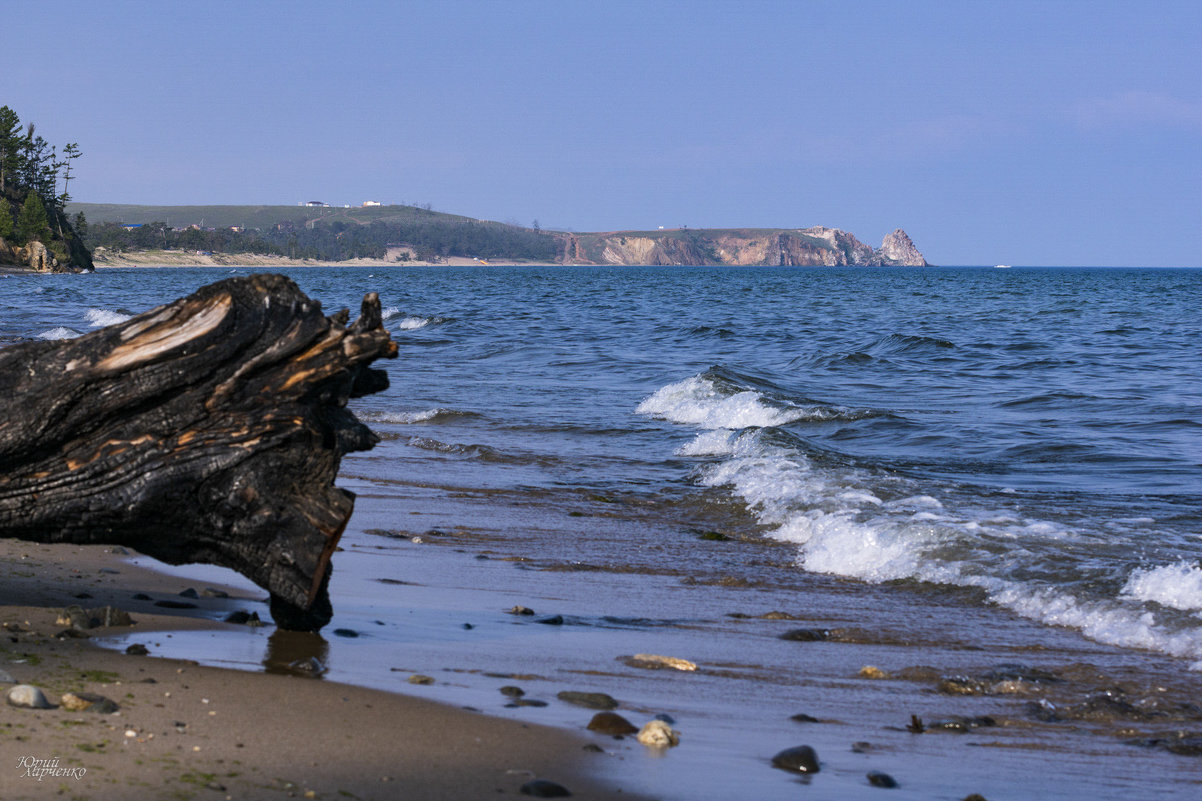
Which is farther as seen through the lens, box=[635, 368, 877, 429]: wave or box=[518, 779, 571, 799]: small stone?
box=[635, 368, 877, 429]: wave

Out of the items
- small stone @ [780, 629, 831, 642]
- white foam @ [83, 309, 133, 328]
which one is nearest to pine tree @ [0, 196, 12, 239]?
white foam @ [83, 309, 133, 328]

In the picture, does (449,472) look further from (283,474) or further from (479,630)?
(283,474)

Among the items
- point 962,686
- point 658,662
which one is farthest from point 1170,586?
point 658,662

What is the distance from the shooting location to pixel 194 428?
3996 millimetres

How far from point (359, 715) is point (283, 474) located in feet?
3.36

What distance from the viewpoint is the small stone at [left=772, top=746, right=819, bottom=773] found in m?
3.38

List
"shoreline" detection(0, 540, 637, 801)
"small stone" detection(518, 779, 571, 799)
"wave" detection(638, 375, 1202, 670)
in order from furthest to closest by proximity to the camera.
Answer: "wave" detection(638, 375, 1202, 670) → "small stone" detection(518, 779, 571, 799) → "shoreline" detection(0, 540, 637, 801)

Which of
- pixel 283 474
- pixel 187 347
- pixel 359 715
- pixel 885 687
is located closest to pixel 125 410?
pixel 187 347

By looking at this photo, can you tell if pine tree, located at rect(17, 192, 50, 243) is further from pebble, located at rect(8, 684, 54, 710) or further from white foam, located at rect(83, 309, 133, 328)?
pebble, located at rect(8, 684, 54, 710)

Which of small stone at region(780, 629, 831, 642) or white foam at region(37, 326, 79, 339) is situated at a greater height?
white foam at region(37, 326, 79, 339)

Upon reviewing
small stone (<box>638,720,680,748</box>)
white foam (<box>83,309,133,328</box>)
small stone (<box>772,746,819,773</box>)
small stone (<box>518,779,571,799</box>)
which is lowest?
small stone (<box>772,746,819,773</box>)

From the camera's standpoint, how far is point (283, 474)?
4020mm

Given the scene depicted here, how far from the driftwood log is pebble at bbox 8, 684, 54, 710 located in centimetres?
87

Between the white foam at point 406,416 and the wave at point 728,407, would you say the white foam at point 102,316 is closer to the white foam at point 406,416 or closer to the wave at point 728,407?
the white foam at point 406,416
